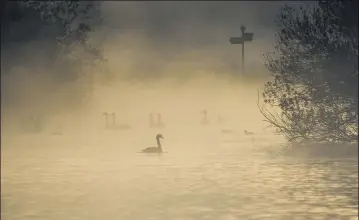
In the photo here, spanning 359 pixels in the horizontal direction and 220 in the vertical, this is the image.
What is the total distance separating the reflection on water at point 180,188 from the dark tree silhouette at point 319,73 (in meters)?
3.05

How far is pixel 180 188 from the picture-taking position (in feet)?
138

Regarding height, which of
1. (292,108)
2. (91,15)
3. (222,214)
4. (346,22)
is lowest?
(222,214)

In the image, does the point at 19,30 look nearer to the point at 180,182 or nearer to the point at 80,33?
the point at 80,33

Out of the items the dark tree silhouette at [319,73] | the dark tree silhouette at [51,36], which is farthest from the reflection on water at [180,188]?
the dark tree silhouette at [51,36]

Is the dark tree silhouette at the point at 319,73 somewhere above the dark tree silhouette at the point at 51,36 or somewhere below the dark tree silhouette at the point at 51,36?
below

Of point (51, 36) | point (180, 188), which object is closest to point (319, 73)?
point (180, 188)

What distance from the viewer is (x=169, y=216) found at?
29.4 metres

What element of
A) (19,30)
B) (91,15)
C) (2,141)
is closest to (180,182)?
(19,30)

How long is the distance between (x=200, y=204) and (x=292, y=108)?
Result: 7163 mm

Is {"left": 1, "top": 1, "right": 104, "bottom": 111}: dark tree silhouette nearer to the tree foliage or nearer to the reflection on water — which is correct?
the tree foliage

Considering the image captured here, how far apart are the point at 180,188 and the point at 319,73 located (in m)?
9.00

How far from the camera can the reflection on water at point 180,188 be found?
3119 cm

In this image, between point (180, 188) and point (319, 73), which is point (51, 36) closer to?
point (180, 188)

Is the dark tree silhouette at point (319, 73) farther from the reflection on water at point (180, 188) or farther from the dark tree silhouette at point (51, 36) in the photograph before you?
the dark tree silhouette at point (51, 36)
